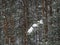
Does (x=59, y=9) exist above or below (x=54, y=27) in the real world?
above

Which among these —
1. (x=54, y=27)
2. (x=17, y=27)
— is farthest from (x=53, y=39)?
(x=17, y=27)

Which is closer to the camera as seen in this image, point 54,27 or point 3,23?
point 54,27

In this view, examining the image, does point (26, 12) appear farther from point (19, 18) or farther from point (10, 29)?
point (10, 29)

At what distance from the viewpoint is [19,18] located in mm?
17094

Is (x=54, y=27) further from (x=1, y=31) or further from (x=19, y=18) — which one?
(x=1, y=31)

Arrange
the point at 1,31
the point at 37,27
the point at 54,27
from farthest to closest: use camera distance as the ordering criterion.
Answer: the point at 1,31
the point at 37,27
the point at 54,27

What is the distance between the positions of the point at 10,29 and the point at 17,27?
619 mm

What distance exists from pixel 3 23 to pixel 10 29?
81 cm

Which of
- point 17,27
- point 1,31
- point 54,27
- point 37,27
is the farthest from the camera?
point 1,31

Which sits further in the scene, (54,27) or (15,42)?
(15,42)

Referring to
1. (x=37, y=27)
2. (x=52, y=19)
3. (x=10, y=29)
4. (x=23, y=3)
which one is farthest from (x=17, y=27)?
(x=52, y=19)

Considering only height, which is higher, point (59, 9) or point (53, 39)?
point (59, 9)

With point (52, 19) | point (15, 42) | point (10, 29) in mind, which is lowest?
point (15, 42)

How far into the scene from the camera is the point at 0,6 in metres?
16.6
